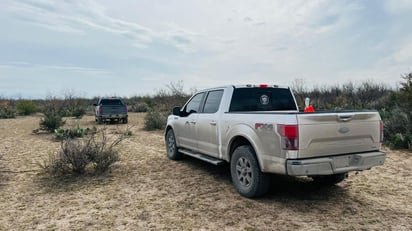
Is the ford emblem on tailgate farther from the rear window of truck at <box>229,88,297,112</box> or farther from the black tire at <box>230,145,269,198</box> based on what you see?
the rear window of truck at <box>229,88,297,112</box>

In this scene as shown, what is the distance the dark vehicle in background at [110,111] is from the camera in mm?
19567

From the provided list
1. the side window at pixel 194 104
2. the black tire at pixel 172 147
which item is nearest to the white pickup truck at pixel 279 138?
the side window at pixel 194 104

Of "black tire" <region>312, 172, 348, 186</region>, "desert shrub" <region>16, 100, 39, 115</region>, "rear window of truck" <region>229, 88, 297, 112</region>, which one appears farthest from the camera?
"desert shrub" <region>16, 100, 39, 115</region>

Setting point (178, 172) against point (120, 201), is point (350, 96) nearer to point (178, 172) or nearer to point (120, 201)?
point (178, 172)

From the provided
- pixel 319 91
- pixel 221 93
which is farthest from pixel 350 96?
pixel 221 93

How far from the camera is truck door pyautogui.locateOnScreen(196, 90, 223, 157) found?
19.5 ft

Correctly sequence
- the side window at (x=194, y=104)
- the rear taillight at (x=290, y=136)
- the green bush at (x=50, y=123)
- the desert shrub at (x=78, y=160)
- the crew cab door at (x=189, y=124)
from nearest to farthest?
the rear taillight at (x=290, y=136) < the desert shrub at (x=78, y=160) < the crew cab door at (x=189, y=124) < the side window at (x=194, y=104) < the green bush at (x=50, y=123)

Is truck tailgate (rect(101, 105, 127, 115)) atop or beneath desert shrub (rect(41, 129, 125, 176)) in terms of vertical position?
atop

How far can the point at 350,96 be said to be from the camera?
21.3 m

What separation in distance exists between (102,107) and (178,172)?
1407cm

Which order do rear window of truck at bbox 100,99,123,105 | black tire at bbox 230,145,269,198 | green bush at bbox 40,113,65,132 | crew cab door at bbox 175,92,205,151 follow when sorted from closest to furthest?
black tire at bbox 230,145,269,198 < crew cab door at bbox 175,92,205,151 < green bush at bbox 40,113,65,132 < rear window of truck at bbox 100,99,123,105

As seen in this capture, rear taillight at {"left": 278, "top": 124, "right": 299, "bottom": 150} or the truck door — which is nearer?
rear taillight at {"left": 278, "top": 124, "right": 299, "bottom": 150}

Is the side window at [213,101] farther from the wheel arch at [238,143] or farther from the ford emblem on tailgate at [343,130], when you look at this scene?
the ford emblem on tailgate at [343,130]

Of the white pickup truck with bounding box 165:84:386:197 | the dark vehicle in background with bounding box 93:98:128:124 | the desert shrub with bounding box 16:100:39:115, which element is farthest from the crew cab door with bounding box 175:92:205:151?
the desert shrub with bounding box 16:100:39:115
